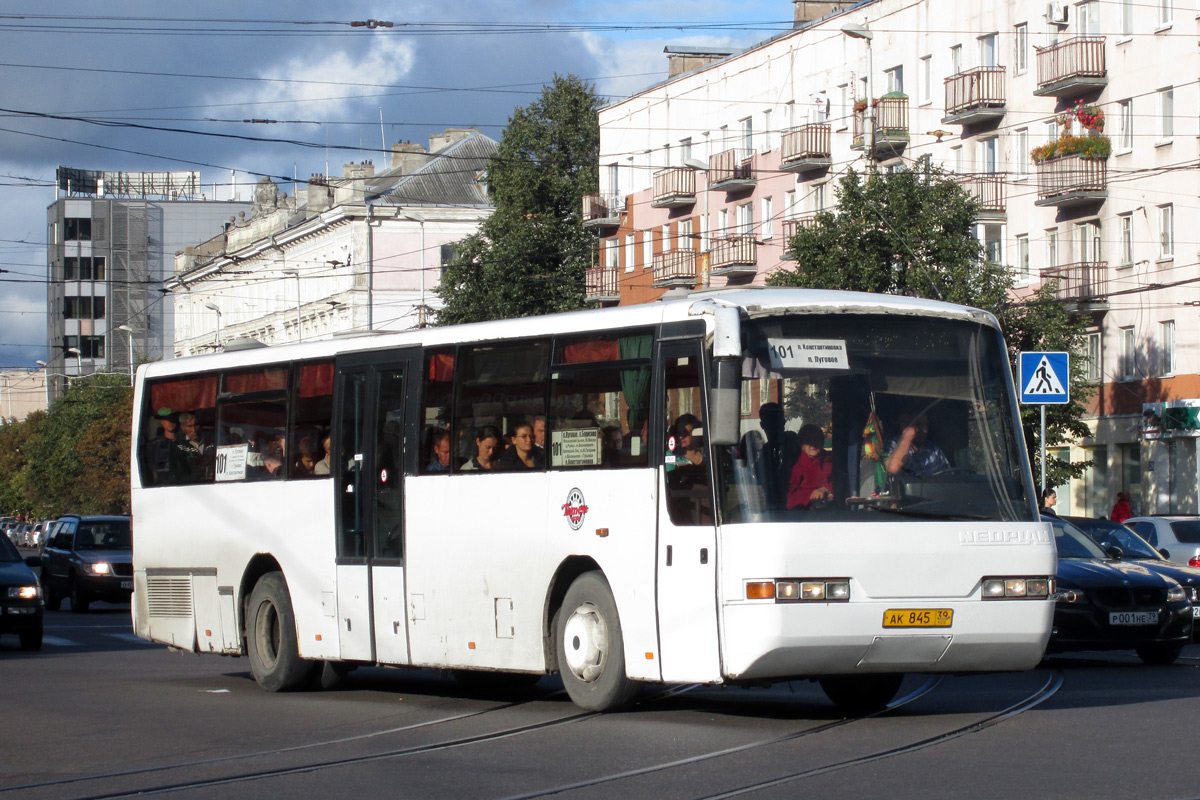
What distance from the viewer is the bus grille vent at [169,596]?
18281 millimetres

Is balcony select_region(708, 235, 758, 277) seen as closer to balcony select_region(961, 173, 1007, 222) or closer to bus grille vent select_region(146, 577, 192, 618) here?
balcony select_region(961, 173, 1007, 222)

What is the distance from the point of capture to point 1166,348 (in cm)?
4788

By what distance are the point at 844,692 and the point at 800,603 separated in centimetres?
211

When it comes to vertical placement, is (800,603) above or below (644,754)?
above

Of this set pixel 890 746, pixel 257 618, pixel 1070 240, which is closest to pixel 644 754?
pixel 890 746

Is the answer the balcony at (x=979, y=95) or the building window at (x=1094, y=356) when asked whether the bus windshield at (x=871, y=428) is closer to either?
the building window at (x=1094, y=356)

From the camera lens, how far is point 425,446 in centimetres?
1526

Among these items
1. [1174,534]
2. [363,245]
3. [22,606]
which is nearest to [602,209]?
[363,245]

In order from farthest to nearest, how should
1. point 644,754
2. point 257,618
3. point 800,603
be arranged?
point 257,618 < point 800,603 < point 644,754

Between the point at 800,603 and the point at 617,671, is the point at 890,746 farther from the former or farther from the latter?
the point at 617,671

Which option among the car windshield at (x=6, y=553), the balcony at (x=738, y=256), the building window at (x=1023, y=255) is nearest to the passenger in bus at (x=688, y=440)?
the car windshield at (x=6, y=553)

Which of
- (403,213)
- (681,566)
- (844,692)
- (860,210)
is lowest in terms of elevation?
(844,692)

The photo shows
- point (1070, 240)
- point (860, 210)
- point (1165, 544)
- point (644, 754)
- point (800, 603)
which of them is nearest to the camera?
point (644, 754)

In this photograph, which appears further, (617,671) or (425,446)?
(425,446)
